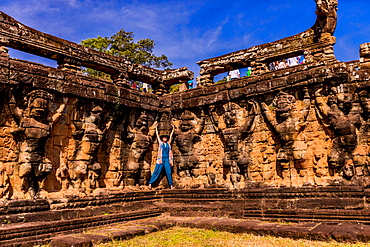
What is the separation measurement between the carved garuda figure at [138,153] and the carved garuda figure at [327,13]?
731cm

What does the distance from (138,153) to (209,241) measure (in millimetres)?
6130

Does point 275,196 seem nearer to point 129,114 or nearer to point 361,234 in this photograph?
point 361,234

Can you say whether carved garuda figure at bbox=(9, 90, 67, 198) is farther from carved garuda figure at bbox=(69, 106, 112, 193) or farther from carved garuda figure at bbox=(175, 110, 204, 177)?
carved garuda figure at bbox=(175, 110, 204, 177)

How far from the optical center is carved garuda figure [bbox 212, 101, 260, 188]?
39.7ft

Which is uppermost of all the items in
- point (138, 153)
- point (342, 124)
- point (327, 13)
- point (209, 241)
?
point (327, 13)

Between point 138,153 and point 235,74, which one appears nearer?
point 138,153

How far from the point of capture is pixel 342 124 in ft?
32.8

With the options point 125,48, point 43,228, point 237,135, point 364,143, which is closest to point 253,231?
point 364,143

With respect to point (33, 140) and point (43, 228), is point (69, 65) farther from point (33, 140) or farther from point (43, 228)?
point (43, 228)

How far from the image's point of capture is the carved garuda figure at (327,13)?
11.4 metres

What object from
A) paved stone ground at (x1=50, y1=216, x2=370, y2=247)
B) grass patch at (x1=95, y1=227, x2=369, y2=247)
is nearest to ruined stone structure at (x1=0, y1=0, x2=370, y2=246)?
paved stone ground at (x1=50, y1=216, x2=370, y2=247)

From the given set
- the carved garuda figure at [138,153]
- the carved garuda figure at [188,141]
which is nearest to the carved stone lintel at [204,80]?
the carved garuda figure at [188,141]

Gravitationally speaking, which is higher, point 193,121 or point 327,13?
point 327,13

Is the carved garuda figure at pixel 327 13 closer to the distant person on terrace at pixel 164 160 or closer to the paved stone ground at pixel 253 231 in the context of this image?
the paved stone ground at pixel 253 231
